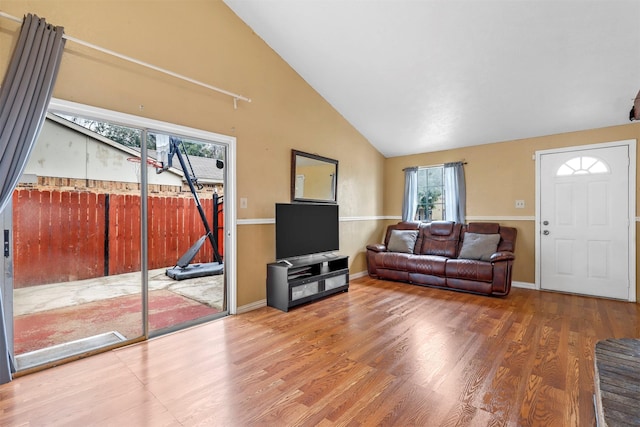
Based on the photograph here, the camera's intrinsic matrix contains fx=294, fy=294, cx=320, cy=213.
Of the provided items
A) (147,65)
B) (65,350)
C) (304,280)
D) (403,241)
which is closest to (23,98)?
(147,65)

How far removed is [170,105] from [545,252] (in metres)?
5.29

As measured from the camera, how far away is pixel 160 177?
395 centimetres

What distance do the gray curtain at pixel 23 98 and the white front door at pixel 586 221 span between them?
5.77 meters

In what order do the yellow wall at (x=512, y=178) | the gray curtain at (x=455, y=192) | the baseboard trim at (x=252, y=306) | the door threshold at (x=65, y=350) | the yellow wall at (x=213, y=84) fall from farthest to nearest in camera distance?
the gray curtain at (x=455, y=192)
the yellow wall at (x=512, y=178)
the baseboard trim at (x=252, y=306)
the yellow wall at (x=213, y=84)
the door threshold at (x=65, y=350)

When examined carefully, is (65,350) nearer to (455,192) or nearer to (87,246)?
(87,246)

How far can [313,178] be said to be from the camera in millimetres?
4293

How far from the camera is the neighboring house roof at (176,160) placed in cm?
244

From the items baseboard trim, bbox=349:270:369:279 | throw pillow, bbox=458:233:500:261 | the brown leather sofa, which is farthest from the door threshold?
throw pillow, bbox=458:233:500:261

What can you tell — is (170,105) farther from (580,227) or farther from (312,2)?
(580,227)

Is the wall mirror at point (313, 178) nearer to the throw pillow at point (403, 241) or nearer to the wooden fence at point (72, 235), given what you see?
the throw pillow at point (403, 241)

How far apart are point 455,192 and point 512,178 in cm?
85

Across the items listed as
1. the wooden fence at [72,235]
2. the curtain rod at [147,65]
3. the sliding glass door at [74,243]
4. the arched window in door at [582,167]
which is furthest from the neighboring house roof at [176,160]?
the arched window in door at [582,167]

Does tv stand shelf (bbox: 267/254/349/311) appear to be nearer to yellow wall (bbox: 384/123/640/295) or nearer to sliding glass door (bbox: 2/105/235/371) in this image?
sliding glass door (bbox: 2/105/235/371)

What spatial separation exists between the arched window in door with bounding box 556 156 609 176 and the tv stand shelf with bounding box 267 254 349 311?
11.3 ft
